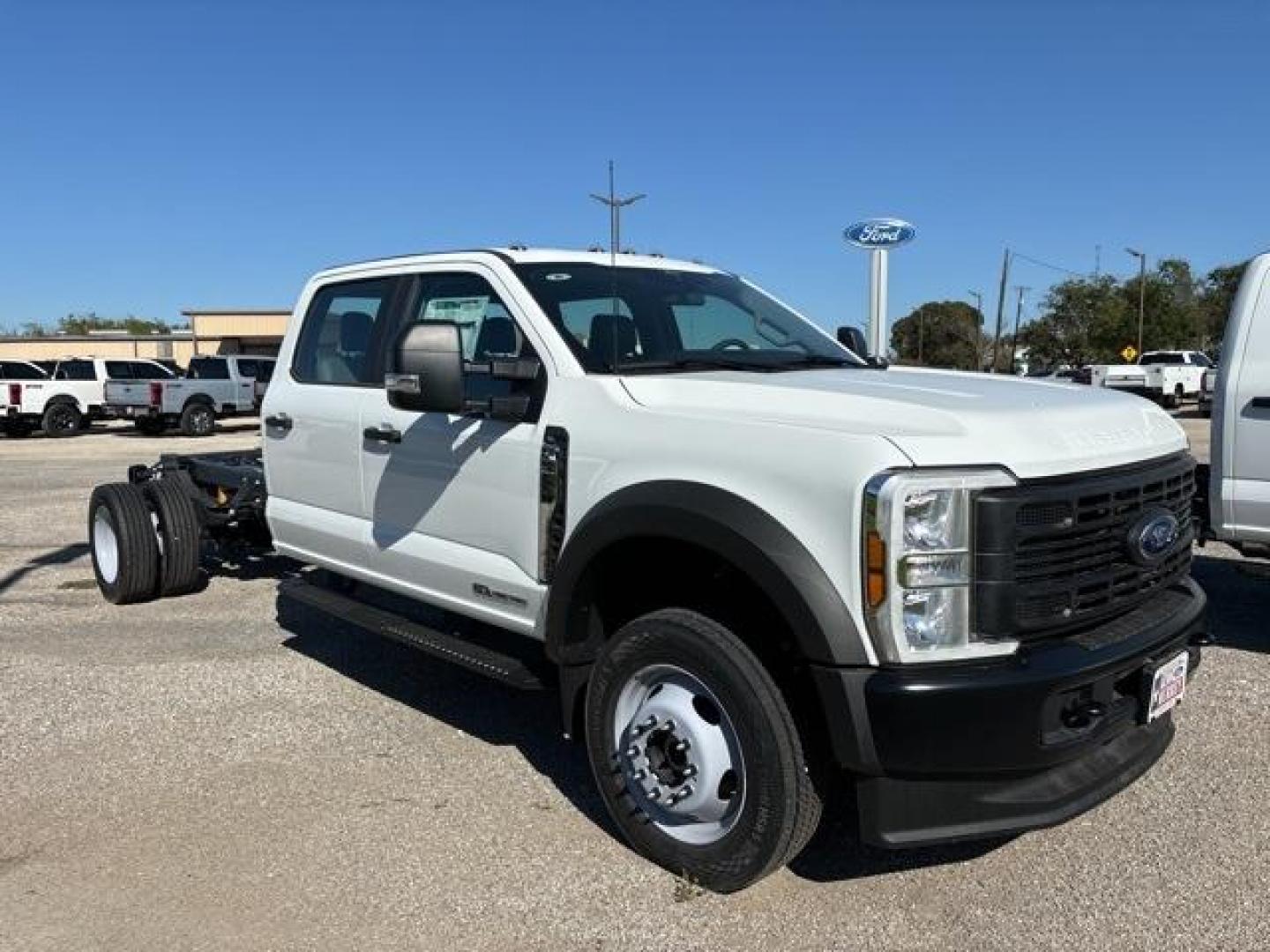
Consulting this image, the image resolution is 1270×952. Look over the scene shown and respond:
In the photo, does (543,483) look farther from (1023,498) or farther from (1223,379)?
(1223,379)

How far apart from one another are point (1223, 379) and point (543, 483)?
13.1 feet

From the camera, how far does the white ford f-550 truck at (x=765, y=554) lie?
2887 millimetres

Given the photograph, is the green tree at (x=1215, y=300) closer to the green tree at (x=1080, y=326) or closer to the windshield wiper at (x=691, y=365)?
the green tree at (x=1080, y=326)

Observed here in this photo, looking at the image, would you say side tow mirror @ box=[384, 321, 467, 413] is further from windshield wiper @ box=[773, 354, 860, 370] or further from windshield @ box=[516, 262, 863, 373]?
windshield wiper @ box=[773, 354, 860, 370]

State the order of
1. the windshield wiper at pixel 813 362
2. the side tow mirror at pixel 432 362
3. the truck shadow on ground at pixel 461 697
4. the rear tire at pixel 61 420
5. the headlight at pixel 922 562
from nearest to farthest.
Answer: the headlight at pixel 922 562 → the side tow mirror at pixel 432 362 → the windshield wiper at pixel 813 362 → the truck shadow on ground at pixel 461 697 → the rear tire at pixel 61 420

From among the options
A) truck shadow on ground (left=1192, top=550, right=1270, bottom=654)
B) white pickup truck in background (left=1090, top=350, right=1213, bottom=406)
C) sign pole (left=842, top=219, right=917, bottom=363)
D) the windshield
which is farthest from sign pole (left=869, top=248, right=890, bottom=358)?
white pickup truck in background (left=1090, top=350, right=1213, bottom=406)

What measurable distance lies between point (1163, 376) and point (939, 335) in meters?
59.3

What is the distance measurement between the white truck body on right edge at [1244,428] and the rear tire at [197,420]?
24013 millimetres

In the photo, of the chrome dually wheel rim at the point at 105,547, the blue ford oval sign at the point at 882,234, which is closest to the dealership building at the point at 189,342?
the blue ford oval sign at the point at 882,234

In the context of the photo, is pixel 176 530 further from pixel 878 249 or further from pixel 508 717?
pixel 878 249

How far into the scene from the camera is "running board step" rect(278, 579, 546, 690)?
4.09 metres

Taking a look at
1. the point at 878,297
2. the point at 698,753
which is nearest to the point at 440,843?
the point at 698,753

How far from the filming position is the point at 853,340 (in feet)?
18.1

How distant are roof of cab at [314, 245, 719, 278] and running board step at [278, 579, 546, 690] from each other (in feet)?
Answer: 5.07
